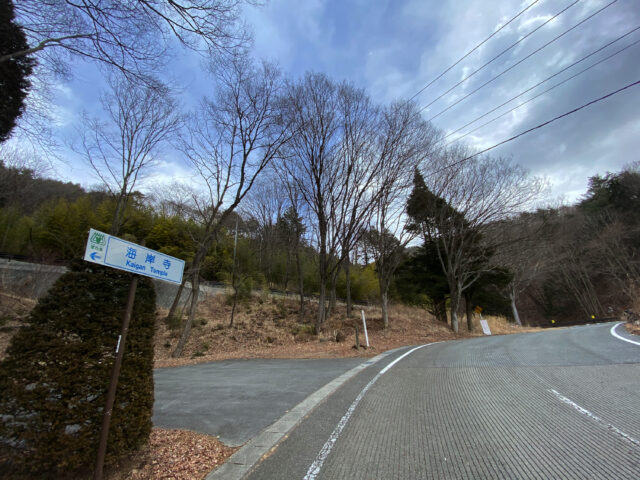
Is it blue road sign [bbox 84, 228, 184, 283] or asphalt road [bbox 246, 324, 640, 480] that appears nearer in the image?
blue road sign [bbox 84, 228, 184, 283]

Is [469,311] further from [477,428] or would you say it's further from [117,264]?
[117,264]

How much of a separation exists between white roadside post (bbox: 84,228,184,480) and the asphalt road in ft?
4.26

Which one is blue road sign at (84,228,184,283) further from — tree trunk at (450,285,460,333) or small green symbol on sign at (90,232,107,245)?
tree trunk at (450,285,460,333)

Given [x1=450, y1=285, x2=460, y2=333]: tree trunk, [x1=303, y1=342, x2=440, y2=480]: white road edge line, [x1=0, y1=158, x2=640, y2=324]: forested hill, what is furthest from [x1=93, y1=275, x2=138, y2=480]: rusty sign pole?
[x1=450, y1=285, x2=460, y2=333]: tree trunk

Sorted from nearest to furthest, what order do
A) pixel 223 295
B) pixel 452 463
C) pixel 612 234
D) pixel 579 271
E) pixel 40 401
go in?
pixel 40 401 < pixel 452 463 < pixel 223 295 < pixel 612 234 < pixel 579 271

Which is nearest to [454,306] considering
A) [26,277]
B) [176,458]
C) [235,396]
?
[235,396]

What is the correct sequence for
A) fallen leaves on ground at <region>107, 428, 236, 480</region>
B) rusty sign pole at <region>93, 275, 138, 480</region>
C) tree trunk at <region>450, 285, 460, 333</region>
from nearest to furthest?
rusty sign pole at <region>93, 275, 138, 480</region> < fallen leaves on ground at <region>107, 428, 236, 480</region> < tree trunk at <region>450, 285, 460, 333</region>

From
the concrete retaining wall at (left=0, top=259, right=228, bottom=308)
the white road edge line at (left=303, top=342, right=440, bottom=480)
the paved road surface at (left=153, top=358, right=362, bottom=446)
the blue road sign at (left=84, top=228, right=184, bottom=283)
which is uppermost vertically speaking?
the concrete retaining wall at (left=0, top=259, right=228, bottom=308)

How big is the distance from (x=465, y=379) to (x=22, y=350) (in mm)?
6339

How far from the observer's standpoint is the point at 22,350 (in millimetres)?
2268

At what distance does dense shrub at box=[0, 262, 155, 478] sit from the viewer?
2.19m

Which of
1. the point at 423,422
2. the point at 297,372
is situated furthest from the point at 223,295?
the point at 423,422

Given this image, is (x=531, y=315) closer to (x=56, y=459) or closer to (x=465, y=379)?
(x=465, y=379)

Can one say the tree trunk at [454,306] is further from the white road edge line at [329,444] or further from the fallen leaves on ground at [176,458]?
the fallen leaves on ground at [176,458]
